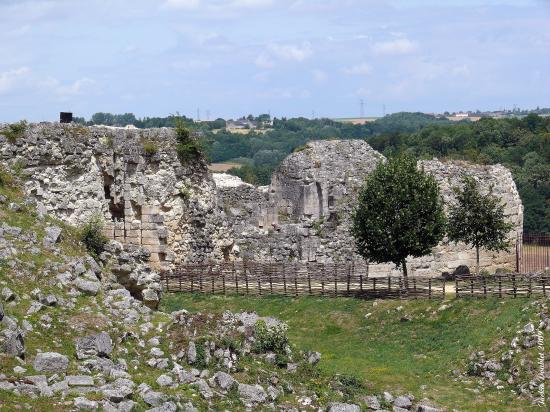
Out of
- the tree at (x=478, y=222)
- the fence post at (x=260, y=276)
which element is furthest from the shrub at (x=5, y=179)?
Answer: the tree at (x=478, y=222)

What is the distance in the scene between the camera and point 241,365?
19.8m

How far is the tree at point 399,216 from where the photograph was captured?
34469 millimetres

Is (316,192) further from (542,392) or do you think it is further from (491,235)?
(542,392)

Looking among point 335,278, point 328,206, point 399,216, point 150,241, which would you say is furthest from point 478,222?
point 150,241

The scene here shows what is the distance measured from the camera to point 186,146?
37.7 m

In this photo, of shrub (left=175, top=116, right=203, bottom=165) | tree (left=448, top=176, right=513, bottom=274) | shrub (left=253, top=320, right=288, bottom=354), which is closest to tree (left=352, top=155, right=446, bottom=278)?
tree (left=448, top=176, right=513, bottom=274)

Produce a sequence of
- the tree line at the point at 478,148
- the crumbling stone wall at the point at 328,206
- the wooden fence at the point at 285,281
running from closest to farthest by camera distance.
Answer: the wooden fence at the point at 285,281 < the crumbling stone wall at the point at 328,206 < the tree line at the point at 478,148

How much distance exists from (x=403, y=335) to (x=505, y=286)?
3.45m

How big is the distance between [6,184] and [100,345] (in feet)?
20.2

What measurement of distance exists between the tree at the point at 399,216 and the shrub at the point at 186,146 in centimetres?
642

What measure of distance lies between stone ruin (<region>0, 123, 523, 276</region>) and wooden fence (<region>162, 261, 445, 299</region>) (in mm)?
749

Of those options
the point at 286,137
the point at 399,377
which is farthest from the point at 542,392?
the point at 286,137

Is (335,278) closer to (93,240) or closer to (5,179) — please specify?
(93,240)

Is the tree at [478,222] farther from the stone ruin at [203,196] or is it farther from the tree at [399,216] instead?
the stone ruin at [203,196]
